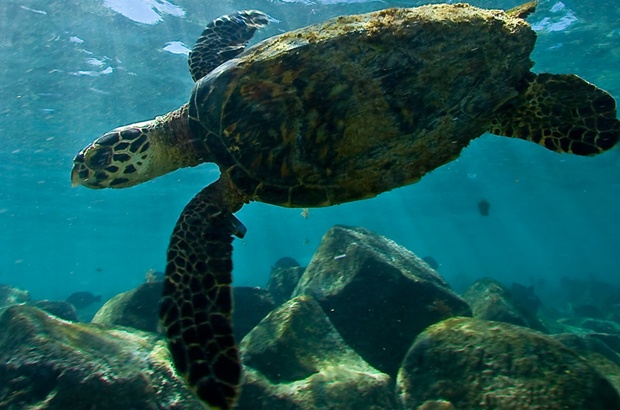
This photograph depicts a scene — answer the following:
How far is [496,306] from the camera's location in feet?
33.6

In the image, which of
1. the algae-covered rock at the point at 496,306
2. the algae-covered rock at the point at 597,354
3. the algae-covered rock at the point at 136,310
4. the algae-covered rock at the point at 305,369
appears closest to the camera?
the algae-covered rock at the point at 305,369

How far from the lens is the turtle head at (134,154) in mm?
4531

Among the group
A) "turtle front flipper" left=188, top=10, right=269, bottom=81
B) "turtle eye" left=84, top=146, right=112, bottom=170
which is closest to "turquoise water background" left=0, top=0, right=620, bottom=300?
"turtle front flipper" left=188, top=10, right=269, bottom=81

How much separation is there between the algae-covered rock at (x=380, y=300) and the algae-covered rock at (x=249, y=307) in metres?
1.40

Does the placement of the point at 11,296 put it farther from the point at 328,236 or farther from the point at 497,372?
the point at 497,372

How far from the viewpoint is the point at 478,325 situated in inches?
190

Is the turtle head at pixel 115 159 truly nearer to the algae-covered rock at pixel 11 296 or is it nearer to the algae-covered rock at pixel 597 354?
the algae-covered rock at pixel 597 354

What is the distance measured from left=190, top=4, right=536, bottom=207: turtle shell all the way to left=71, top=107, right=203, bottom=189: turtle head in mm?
1183

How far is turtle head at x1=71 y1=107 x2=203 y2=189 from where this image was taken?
4531 mm

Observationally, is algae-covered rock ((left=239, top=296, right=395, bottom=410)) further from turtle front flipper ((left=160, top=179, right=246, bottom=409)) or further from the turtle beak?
the turtle beak

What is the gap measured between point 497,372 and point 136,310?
6896 mm

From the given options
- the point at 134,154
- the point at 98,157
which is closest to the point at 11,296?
the point at 98,157

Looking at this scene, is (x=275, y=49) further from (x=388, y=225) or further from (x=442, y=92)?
(x=388, y=225)

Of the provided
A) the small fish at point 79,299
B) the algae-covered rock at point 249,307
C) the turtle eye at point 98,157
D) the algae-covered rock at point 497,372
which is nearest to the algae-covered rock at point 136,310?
the algae-covered rock at point 249,307
